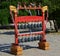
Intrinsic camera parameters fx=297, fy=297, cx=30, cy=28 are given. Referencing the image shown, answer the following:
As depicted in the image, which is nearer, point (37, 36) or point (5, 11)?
point (37, 36)

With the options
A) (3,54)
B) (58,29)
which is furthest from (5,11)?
(3,54)

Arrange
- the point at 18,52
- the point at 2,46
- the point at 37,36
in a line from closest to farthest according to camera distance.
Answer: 1. the point at 18,52
2. the point at 37,36
3. the point at 2,46

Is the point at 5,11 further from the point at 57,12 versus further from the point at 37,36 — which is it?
the point at 37,36

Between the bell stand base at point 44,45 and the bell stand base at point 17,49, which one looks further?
the bell stand base at point 44,45

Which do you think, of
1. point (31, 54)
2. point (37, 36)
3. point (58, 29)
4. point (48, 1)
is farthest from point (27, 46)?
point (58, 29)

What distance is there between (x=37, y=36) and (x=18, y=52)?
126 cm

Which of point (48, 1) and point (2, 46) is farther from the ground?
point (48, 1)

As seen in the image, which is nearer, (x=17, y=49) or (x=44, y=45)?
(x=17, y=49)

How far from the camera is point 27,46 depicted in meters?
11.2

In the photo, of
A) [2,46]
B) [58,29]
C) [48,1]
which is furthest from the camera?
[58,29]

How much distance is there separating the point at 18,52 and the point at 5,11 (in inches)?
305

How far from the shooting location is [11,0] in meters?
17.3

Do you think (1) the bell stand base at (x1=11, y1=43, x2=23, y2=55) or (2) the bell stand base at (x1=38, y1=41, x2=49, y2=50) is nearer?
(1) the bell stand base at (x1=11, y1=43, x2=23, y2=55)

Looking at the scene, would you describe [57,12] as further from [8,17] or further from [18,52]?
[18,52]
